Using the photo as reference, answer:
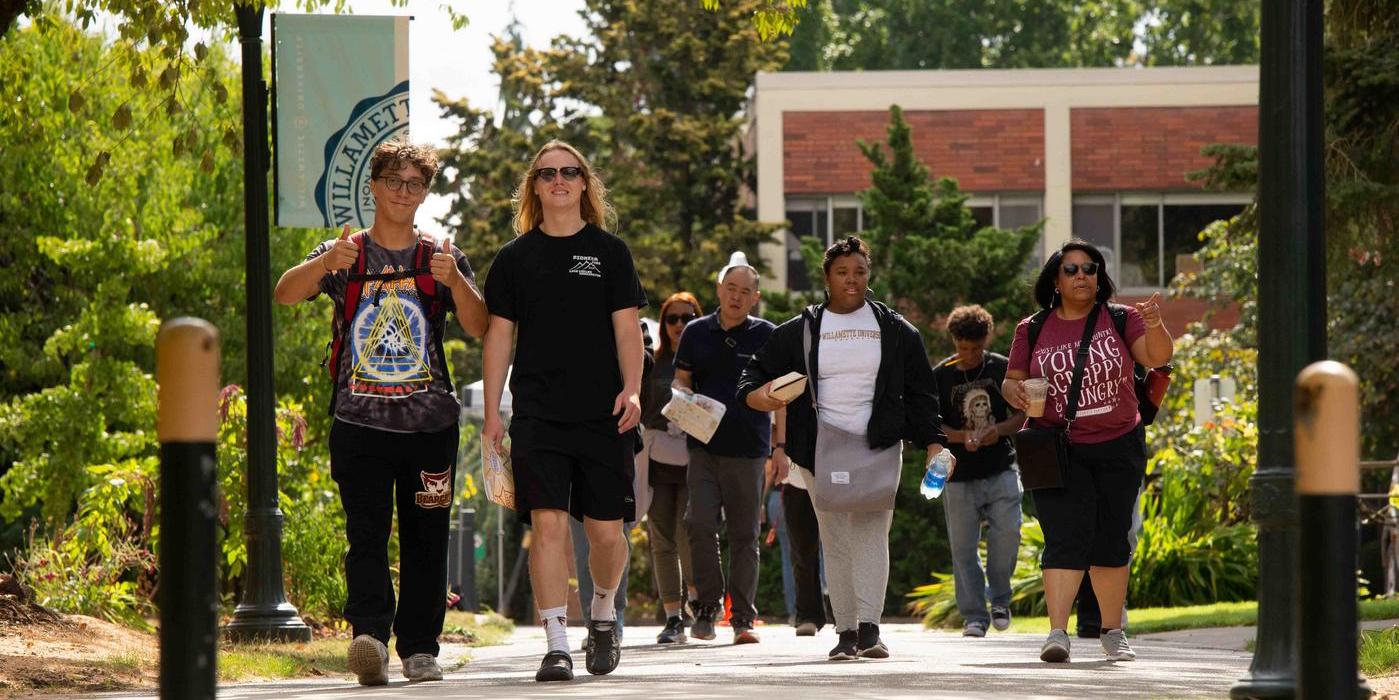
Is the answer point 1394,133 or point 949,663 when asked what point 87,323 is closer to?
point 1394,133

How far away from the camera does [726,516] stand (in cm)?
1188

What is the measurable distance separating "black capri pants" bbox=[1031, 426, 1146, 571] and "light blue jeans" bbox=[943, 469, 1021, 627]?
302 centimetres

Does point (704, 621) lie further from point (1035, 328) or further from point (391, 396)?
point (391, 396)

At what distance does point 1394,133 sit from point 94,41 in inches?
651

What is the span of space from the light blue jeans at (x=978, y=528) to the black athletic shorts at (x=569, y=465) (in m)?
4.57

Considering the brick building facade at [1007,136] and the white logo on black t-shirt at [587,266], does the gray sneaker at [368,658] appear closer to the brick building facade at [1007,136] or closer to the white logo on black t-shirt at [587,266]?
the white logo on black t-shirt at [587,266]

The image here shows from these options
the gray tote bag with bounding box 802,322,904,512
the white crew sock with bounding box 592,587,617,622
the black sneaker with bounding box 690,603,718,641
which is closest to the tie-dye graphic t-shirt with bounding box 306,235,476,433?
the white crew sock with bounding box 592,587,617,622

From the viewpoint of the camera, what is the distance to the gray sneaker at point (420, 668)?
8.37 m

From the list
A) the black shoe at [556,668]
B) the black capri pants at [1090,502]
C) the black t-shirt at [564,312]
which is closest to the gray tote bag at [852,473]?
the black capri pants at [1090,502]

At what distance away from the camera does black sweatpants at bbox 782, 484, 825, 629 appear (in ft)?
40.1

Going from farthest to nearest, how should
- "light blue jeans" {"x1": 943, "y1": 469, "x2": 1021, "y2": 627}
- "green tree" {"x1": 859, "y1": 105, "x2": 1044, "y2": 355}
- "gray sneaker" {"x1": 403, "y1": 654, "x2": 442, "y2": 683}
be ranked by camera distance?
"green tree" {"x1": 859, "y1": 105, "x2": 1044, "y2": 355} → "light blue jeans" {"x1": 943, "y1": 469, "x2": 1021, "y2": 627} → "gray sneaker" {"x1": 403, "y1": 654, "x2": 442, "y2": 683}

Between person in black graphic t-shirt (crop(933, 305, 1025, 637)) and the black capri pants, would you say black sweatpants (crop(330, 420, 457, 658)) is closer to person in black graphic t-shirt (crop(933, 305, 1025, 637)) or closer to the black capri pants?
the black capri pants

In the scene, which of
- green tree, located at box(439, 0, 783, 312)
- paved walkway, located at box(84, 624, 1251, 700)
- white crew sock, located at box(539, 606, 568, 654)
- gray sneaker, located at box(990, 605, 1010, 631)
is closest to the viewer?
paved walkway, located at box(84, 624, 1251, 700)

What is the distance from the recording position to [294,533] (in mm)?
13398
